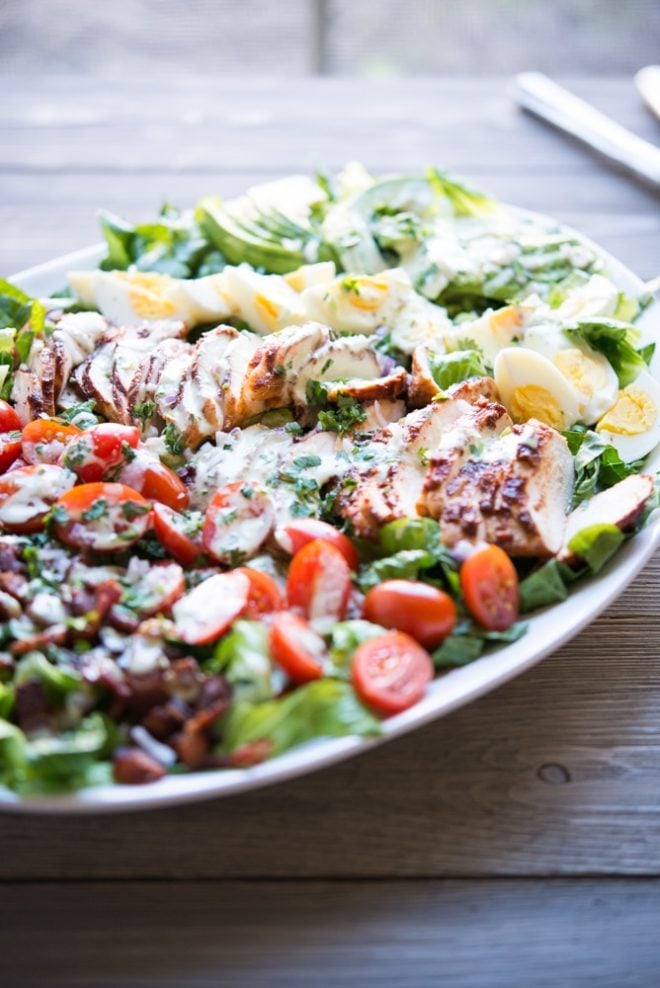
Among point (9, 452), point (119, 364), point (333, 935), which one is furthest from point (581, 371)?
point (333, 935)

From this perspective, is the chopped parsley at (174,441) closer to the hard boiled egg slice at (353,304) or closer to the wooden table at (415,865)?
the hard boiled egg slice at (353,304)

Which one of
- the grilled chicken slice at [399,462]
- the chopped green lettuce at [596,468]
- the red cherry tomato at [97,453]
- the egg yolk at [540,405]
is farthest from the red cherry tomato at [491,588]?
the red cherry tomato at [97,453]

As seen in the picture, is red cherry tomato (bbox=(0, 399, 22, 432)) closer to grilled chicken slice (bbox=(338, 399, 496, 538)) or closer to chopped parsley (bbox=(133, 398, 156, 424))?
chopped parsley (bbox=(133, 398, 156, 424))

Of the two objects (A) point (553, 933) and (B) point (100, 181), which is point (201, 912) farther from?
(B) point (100, 181)

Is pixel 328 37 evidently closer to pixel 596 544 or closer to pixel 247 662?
pixel 596 544

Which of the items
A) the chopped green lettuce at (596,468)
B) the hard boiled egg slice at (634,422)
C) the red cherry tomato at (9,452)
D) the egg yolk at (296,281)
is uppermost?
the egg yolk at (296,281)

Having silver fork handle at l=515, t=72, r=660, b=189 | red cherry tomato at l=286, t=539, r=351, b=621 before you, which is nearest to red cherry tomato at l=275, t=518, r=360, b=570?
red cherry tomato at l=286, t=539, r=351, b=621
